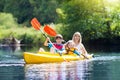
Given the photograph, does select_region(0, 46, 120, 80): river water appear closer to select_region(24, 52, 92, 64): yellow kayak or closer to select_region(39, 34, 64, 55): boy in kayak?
select_region(24, 52, 92, 64): yellow kayak

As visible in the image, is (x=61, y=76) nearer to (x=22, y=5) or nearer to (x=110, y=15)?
(x=110, y=15)

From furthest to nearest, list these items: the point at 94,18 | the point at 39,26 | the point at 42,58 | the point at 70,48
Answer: the point at 94,18, the point at 39,26, the point at 70,48, the point at 42,58

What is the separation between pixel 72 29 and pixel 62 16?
2.38 m

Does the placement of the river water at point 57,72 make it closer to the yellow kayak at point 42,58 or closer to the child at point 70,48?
the yellow kayak at point 42,58

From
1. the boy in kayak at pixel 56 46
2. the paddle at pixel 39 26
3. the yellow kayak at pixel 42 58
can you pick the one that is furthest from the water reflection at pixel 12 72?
the paddle at pixel 39 26

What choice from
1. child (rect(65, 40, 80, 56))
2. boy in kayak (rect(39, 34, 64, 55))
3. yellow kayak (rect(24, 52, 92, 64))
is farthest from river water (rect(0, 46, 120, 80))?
child (rect(65, 40, 80, 56))

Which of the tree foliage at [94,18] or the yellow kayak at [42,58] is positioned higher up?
the tree foliage at [94,18]

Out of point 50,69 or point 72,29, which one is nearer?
point 50,69

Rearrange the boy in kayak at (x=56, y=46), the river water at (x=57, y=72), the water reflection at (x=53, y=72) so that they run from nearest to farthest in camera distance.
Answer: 1. the water reflection at (x=53, y=72)
2. the river water at (x=57, y=72)
3. the boy in kayak at (x=56, y=46)

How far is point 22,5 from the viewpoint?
6775 cm

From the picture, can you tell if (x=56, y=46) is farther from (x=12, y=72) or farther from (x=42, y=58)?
(x=12, y=72)

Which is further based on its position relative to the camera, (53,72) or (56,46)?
(56,46)

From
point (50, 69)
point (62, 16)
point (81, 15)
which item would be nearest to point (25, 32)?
point (62, 16)

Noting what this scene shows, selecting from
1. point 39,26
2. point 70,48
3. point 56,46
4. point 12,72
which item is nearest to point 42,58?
point 56,46
